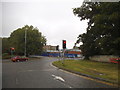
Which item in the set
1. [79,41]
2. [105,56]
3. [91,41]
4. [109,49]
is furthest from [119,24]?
[79,41]

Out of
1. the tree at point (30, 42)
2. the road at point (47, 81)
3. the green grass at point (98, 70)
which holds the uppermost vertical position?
the tree at point (30, 42)

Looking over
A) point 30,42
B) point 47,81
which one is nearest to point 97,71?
point 47,81

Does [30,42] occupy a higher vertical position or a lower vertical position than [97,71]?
higher

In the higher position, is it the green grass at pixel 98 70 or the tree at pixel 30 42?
the tree at pixel 30 42

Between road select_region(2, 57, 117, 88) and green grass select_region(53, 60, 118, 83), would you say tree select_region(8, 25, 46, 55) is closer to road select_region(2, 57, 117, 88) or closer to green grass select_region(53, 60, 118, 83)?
green grass select_region(53, 60, 118, 83)

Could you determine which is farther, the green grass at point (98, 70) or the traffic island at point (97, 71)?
the green grass at point (98, 70)

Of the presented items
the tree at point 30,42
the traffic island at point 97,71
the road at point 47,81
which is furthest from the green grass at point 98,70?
the tree at point 30,42

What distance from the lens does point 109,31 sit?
1780 cm

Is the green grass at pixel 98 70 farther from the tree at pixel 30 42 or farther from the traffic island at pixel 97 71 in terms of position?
the tree at pixel 30 42

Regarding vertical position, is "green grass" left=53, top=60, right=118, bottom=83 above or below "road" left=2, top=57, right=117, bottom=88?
below

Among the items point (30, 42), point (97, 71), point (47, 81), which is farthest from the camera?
point (30, 42)

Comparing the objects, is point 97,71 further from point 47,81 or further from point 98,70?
point 47,81

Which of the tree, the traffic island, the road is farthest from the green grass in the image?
the tree

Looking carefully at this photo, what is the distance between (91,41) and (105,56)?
5.97 metres
